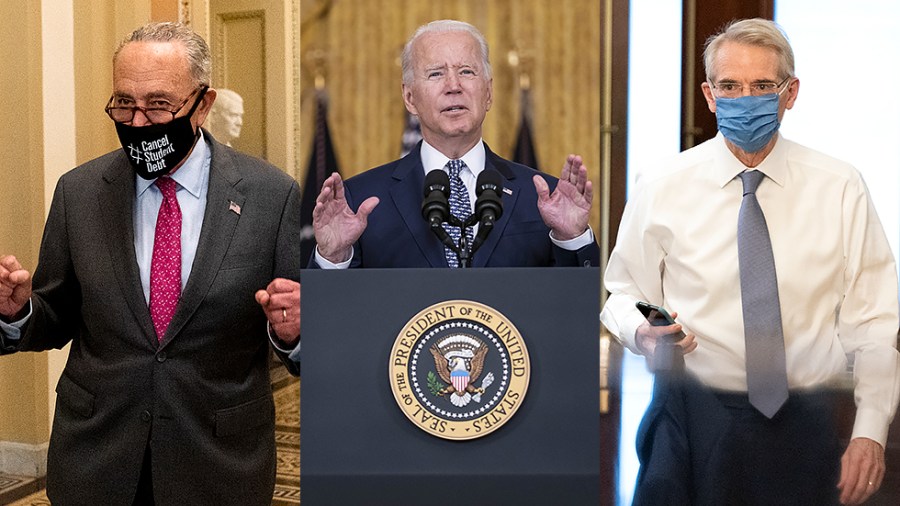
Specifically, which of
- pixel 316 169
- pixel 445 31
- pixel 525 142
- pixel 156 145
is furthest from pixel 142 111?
pixel 525 142

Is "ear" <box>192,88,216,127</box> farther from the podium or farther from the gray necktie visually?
the gray necktie

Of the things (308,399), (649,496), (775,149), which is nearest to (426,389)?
(308,399)

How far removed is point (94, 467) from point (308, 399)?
2.62 feet

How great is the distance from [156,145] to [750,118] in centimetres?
132

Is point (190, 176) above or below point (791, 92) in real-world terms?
below

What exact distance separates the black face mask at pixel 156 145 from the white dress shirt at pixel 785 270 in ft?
3.37

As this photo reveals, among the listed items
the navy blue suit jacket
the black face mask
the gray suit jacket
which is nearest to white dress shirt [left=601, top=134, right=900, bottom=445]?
the navy blue suit jacket

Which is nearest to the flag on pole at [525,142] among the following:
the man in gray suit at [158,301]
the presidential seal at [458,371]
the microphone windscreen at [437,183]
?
the microphone windscreen at [437,183]

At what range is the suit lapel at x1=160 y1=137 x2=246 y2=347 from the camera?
1938 millimetres

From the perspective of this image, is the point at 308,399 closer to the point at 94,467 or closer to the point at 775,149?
the point at 94,467

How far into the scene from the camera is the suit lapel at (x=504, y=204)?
1462 millimetres

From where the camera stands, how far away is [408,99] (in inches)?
58.6

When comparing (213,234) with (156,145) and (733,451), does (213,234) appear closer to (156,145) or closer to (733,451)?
(156,145)

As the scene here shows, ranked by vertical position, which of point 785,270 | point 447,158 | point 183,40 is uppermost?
point 183,40
